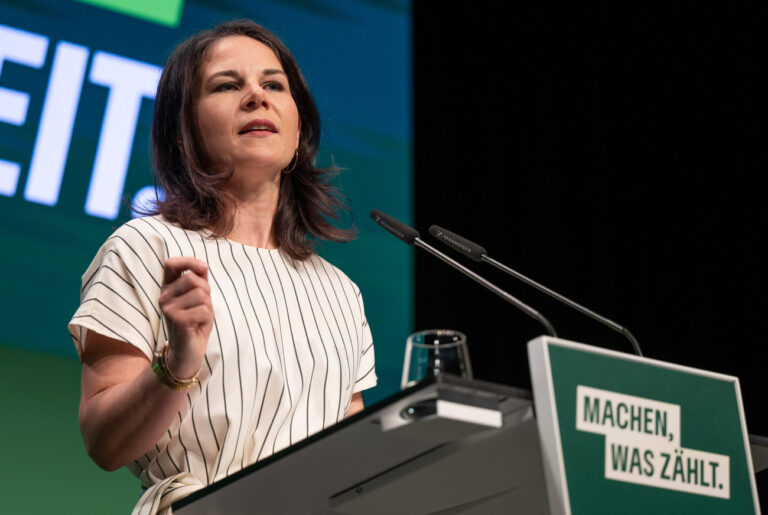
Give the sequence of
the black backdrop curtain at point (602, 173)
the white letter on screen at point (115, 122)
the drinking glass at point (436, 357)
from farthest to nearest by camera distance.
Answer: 1. the black backdrop curtain at point (602, 173)
2. the white letter on screen at point (115, 122)
3. the drinking glass at point (436, 357)

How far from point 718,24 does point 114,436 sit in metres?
2.68

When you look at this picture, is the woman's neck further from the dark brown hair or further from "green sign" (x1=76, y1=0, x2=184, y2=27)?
"green sign" (x1=76, y1=0, x2=184, y2=27)

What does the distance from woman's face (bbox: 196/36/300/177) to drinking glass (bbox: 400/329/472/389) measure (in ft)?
2.70

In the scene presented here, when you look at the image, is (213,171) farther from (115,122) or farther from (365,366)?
(115,122)

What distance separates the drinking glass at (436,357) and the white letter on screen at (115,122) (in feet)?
5.39

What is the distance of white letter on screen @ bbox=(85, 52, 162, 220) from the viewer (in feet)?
8.50

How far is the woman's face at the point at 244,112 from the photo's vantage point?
189 centimetres

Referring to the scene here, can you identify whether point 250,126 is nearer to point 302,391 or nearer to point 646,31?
point 302,391

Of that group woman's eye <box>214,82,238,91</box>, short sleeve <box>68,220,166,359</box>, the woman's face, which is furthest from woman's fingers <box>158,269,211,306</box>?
woman's eye <box>214,82,238,91</box>

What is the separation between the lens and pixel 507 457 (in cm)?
117

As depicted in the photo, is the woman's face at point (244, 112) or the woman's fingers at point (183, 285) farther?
the woman's face at point (244, 112)

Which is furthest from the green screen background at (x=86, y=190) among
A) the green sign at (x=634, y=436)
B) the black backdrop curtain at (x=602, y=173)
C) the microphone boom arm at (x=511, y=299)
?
the green sign at (x=634, y=436)

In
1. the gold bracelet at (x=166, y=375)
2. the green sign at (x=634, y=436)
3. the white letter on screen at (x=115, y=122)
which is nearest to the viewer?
the green sign at (x=634, y=436)

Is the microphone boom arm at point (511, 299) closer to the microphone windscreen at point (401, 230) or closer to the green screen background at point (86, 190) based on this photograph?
the microphone windscreen at point (401, 230)
